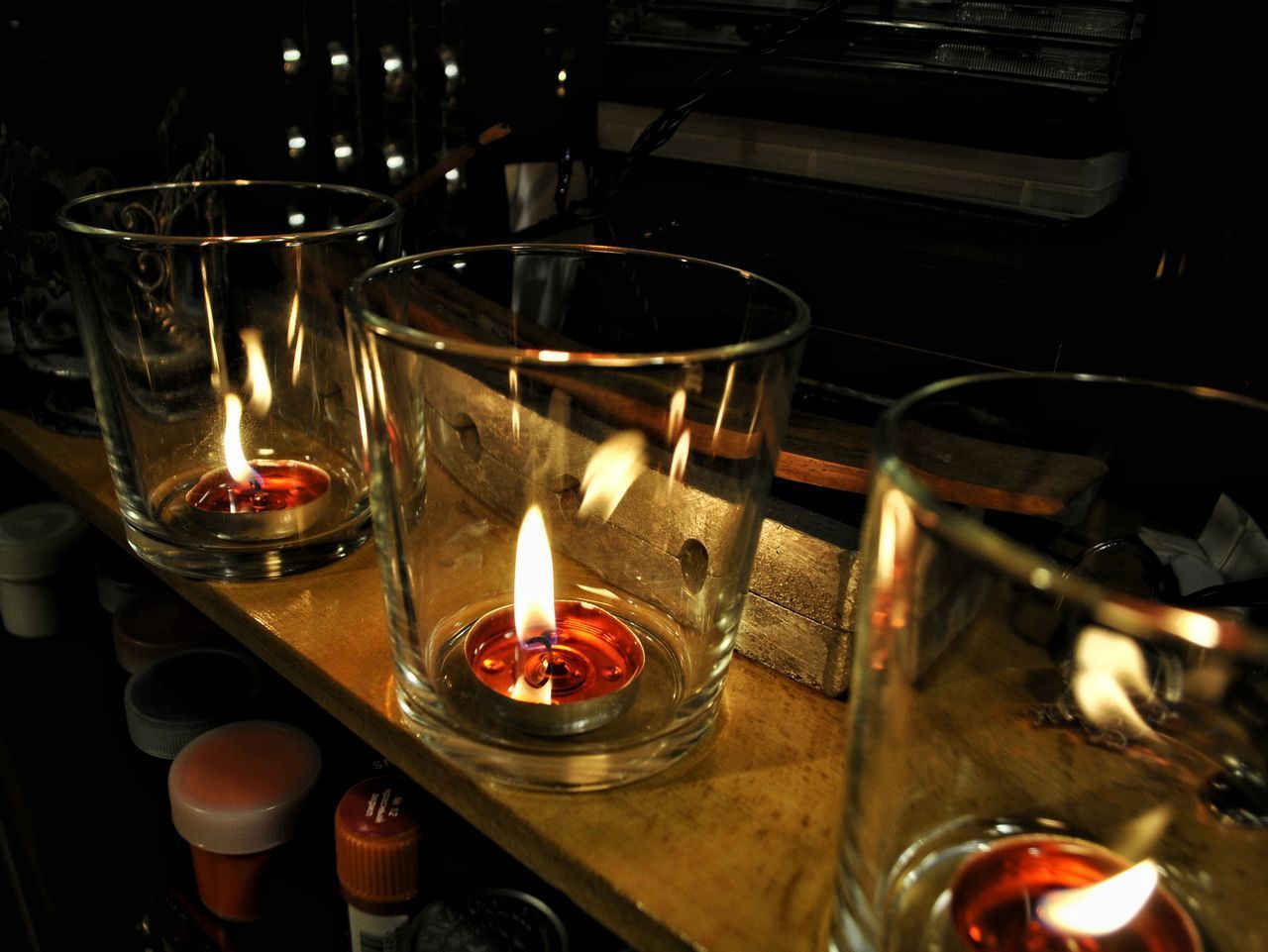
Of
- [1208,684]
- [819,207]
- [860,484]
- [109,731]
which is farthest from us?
[109,731]

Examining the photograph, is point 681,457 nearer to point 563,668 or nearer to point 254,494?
point 563,668

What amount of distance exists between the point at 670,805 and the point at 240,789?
0.83 feet

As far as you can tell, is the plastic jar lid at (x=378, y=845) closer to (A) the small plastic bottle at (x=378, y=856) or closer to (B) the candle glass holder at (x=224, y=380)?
(A) the small plastic bottle at (x=378, y=856)

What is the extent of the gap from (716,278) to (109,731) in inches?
19.0

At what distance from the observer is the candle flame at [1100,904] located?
263 millimetres

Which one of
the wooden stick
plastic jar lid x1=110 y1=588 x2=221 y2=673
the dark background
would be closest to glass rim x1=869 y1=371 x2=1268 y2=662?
the dark background

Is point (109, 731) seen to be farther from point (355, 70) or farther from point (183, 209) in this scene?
point (355, 70)

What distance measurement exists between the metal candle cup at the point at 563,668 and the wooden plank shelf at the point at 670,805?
0.08 feet

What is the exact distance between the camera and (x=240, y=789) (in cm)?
47

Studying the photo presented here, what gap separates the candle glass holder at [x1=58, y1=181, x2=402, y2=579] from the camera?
0.41 metres

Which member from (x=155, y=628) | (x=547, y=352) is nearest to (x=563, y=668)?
(x=547, y=352)

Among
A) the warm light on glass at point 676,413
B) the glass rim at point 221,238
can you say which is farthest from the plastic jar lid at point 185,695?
the warm light on glass at point 676,413

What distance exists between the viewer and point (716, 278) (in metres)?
0.37

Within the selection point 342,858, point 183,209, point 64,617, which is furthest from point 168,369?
point 64,617
